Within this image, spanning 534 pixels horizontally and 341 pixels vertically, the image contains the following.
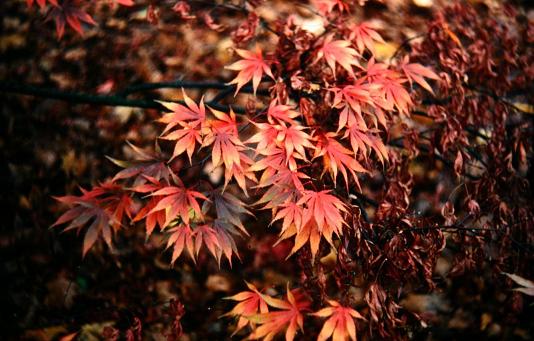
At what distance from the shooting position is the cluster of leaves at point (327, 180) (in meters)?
1.61

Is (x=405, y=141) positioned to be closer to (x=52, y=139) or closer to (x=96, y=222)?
(x=96, y=222)

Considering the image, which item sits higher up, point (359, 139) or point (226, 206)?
point (359, 139)

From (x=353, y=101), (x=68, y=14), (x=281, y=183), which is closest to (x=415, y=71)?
(x=353, y=101)

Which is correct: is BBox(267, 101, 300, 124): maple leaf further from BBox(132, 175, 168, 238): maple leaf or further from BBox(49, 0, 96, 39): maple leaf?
BBox(49, 0, 96, 39): maple leaf

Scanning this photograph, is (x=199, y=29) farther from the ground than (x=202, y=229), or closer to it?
closer to it

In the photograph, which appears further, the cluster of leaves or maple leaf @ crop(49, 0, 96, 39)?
maple leaf @ crop(49, 0, 96, 39)

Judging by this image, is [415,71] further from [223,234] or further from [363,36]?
[223,234]

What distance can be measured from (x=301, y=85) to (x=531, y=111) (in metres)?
1.54

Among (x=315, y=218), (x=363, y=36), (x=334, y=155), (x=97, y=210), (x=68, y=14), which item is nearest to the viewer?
(x=315, y=218)

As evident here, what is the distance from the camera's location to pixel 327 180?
1.80 meters

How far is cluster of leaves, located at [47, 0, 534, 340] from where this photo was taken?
63.3 inches

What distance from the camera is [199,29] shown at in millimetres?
3191

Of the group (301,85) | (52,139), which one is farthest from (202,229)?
(52,139)

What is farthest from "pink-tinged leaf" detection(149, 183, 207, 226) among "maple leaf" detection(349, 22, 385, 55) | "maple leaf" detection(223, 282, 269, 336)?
"maple leaf" detection(349, 22, 385, 55)
